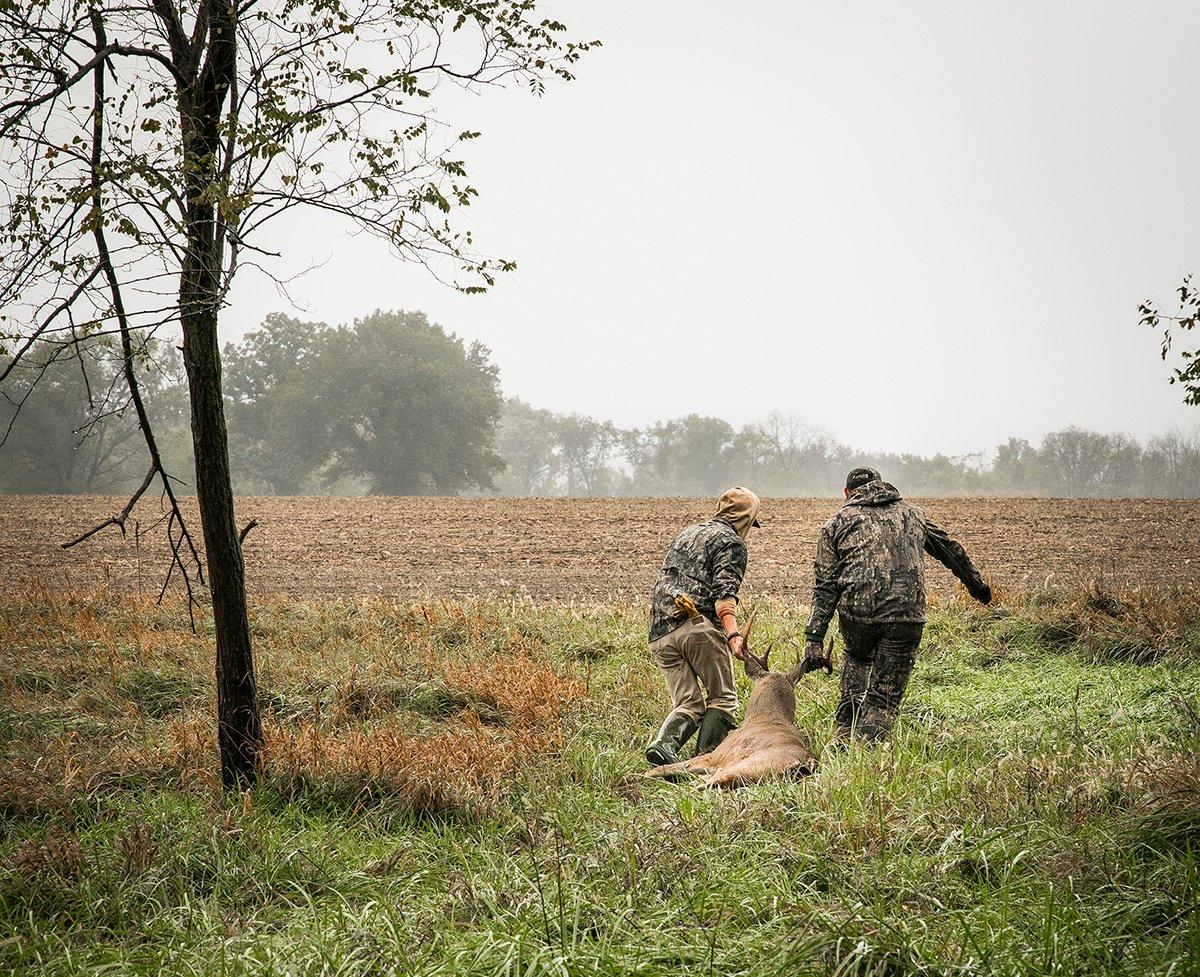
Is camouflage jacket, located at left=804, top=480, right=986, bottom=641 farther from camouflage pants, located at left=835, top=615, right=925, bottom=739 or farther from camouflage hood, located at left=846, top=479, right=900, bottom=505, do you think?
camouflage pants, located at left=835, top=615, right=925, bottom=739

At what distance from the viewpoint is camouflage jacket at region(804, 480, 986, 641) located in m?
5.87

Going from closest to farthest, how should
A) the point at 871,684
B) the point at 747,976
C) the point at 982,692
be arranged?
the point at 747,976
the point at 871,684
the point at 982,692

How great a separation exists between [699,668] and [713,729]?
454 millimetres

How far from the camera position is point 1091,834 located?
3732 mm

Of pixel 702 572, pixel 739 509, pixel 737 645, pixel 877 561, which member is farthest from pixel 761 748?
pixel 739 509

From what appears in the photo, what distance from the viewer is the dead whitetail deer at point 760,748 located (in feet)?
16.9

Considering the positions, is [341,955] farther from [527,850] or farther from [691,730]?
[691,730]

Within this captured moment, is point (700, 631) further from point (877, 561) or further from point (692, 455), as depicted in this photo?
point (692, 455)

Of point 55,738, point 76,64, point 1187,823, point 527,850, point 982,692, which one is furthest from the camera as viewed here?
point 982,692

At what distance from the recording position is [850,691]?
615 cm

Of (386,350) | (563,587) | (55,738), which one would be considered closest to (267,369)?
(386,350)

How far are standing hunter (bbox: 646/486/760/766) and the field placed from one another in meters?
0.58

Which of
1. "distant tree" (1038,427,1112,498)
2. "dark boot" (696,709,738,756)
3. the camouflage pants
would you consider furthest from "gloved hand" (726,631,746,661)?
"distant tree" (1038,427,1112,498)

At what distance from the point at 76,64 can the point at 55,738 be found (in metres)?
4.98
